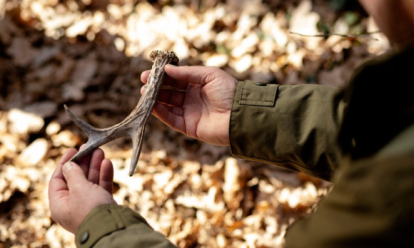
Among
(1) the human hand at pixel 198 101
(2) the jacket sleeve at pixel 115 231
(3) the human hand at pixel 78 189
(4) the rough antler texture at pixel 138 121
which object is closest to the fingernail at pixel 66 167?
(3) the human hand at pixel 78 189

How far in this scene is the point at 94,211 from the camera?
118cm

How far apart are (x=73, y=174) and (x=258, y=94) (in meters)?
0.89

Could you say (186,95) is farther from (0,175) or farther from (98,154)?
(0,175)

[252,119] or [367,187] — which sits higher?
[367,187]

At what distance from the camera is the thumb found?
1358 mm

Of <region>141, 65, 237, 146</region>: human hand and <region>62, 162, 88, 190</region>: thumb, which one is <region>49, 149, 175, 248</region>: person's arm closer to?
<region>62, 162, 88, 190</region>: thumb

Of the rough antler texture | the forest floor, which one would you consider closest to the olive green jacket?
the rough antler texture

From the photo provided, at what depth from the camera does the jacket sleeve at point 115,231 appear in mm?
1055

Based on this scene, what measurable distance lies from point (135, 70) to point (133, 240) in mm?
2025

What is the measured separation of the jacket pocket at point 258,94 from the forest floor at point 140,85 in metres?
0.77

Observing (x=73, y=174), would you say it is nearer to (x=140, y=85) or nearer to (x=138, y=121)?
(x=138, y=121)

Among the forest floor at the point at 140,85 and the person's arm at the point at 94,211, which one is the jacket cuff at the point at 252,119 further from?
the forest floor at the point at 140,85

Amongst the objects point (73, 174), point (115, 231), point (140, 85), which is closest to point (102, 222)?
point (115, 231)

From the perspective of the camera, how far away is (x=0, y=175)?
222 centimetres
